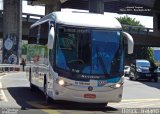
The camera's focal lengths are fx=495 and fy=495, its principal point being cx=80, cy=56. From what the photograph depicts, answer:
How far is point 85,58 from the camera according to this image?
635 inches

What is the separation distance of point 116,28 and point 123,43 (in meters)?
0.58

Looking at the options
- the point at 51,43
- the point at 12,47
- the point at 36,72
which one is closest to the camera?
the point at 51,43

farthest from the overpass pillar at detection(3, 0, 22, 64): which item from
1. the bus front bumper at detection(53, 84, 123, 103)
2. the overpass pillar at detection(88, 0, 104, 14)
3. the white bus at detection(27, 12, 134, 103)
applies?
the bus front bumper at detection(53, 84, 123, 103)

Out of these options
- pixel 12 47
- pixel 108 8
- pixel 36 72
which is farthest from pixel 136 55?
pixel 36 72

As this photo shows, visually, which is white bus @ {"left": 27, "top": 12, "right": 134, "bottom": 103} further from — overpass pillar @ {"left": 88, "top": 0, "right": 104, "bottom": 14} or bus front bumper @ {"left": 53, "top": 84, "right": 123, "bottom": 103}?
overpass pillar @ {"left": 88, "top": 0, "right": 104, "bottom": 14}

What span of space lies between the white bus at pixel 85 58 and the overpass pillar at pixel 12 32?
43891mm

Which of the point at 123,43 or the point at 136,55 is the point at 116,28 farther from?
the point at 136,55

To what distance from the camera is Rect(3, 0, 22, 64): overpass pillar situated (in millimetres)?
60312

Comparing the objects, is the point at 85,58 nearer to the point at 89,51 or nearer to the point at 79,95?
the point at 89,51

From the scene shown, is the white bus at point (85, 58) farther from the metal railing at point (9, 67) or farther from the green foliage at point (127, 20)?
the green foliage at point (127, 20)

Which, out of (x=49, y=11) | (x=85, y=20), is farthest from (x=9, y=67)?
(x=85, y=20)

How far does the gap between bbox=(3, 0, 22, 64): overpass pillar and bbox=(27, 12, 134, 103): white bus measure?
43891 mm

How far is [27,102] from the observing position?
17906 millimetres

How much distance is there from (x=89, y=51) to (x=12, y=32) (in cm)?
4541
